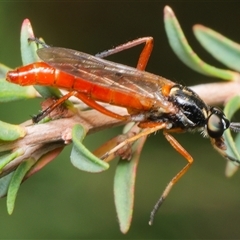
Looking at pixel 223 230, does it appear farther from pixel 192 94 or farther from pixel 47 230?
pixel 192 94

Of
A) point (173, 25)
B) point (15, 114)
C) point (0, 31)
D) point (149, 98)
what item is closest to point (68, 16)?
point (0, 31)

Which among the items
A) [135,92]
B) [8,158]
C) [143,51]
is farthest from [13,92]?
[143,51]

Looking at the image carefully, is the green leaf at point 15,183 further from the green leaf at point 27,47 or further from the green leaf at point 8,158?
the green leaf at point 27,47

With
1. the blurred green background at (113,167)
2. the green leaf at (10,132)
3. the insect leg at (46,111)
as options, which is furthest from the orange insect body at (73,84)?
the blurred green background at (113,167)

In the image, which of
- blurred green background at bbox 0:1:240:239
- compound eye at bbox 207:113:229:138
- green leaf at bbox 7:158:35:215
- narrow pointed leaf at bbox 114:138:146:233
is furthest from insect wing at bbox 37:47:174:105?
blurred green background at bbox 0:1:240:239

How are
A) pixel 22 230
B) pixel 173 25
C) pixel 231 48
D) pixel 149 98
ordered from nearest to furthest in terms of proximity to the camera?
pixel 173 25 → pixel 231 48 → pixel 149 98 → pixel 22 230

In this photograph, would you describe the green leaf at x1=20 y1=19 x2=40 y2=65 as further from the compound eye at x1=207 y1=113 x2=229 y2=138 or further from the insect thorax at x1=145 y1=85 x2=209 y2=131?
the compound eye at x1=207 y1=113 x2=229 y2=138
